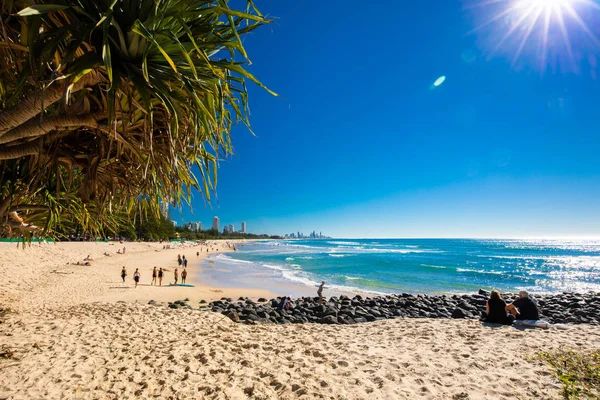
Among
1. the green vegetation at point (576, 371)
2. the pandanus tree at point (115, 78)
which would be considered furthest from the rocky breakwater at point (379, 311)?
the pandanus tree at point (115, 78)

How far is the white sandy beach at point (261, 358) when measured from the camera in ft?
12.8

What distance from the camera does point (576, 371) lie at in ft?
13.9

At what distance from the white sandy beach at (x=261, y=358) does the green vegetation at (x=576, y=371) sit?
18 centimetres

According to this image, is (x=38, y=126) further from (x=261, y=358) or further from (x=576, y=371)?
(x=576, y=371)

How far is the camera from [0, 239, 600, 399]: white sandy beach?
3895 millimetres

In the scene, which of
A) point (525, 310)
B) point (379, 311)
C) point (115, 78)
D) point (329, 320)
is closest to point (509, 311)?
point (525, 310)

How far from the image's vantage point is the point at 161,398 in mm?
3754

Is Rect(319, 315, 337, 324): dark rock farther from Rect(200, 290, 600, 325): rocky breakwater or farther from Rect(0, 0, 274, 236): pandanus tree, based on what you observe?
Rect(0, 0, 274, 236): pandanus tree

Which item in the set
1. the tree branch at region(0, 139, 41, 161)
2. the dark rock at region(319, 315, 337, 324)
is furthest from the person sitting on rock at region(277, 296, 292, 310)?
the tree branch at region(0, 139, 41, 161)

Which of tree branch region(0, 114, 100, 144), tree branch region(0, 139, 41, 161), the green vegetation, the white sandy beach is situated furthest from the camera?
the white sandy beach

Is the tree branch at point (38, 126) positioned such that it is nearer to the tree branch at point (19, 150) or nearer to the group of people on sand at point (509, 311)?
the tree branch at point (19, 150)

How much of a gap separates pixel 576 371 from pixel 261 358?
4732mm

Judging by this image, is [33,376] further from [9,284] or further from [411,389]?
[9,284]

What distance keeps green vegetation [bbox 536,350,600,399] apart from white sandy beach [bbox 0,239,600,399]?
0.18m
